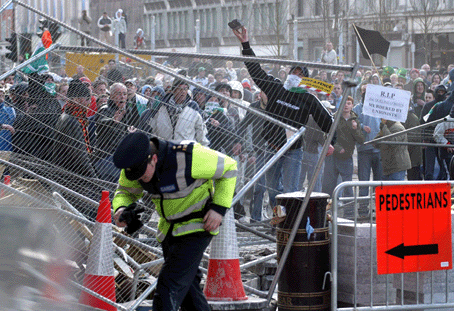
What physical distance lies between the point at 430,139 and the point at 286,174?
634 cm

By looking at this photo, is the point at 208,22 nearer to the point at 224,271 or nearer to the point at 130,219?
the point at 224,271

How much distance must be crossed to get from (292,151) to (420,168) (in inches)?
289

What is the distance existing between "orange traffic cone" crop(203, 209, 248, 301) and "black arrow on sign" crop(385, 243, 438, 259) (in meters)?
1.35

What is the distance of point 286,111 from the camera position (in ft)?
26.7

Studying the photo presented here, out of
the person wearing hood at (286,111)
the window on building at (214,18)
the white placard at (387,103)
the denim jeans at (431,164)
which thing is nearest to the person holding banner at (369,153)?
the denim jeans at (431,164)

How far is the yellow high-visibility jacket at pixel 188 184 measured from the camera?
582cm

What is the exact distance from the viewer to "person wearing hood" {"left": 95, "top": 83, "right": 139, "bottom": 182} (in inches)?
336

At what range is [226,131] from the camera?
830 cm

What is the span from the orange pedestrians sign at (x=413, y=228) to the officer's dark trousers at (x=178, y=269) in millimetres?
1886

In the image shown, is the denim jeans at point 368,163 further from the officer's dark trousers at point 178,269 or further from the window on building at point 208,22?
the window on building at point 208,22

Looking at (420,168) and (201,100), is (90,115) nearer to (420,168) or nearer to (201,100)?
(201,100)

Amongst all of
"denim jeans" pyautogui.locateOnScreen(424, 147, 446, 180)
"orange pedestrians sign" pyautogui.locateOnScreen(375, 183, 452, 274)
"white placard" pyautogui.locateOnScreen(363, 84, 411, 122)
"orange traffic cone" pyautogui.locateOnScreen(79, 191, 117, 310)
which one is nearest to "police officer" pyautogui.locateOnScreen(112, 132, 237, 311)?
"orange traffic cone" pyautogui.locateOnScreen(79, 191, 117, 310)

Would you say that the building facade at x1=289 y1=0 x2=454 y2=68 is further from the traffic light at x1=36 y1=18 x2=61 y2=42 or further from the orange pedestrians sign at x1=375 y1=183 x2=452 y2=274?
A: the orange pedestrians sign at x1=375 y1=183 x2=452 y2=274

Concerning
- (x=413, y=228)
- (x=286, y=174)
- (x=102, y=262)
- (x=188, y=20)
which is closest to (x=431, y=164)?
(x=286, y=174)
